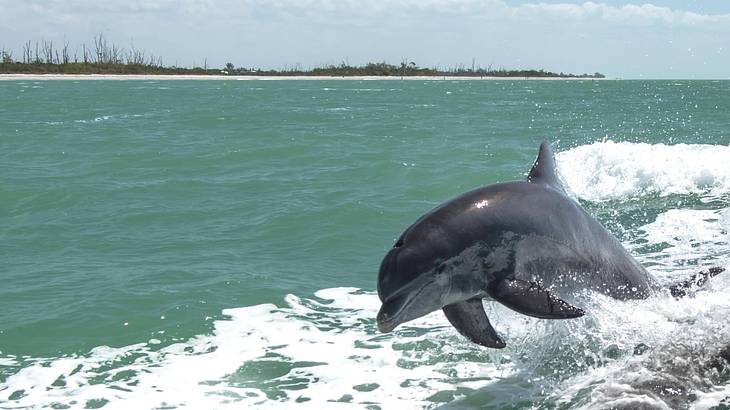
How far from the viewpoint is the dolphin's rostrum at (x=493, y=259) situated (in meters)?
5.10

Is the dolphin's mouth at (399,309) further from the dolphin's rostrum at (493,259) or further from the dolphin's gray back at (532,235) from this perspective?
the dolphin's gray back at (532,235)

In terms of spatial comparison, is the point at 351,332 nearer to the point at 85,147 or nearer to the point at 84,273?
the point at 84,273

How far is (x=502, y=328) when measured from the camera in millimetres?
7609

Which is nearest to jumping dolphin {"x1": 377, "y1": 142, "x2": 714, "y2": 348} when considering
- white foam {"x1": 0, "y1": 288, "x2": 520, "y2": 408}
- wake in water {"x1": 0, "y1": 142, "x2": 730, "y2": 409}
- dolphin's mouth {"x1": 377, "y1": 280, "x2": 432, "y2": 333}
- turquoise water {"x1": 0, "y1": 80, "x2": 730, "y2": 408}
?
dolphin's mouth {"x1": 377, "y1": 280, "x2": 432, "y2": 333}

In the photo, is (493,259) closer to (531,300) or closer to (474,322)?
(531,300)

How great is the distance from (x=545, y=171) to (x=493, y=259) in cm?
120

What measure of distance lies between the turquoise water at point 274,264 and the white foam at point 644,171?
7 cm

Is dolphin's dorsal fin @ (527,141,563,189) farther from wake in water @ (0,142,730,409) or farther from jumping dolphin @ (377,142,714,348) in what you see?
wake in water @ (0,142,730,409)

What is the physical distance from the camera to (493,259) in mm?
5422

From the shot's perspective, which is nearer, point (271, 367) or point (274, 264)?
point (271, 367)

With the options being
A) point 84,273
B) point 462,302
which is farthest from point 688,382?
point 84,273

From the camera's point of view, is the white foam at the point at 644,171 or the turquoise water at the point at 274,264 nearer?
the turquoise water at the point at 274,264

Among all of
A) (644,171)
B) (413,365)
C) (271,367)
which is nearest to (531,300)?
(413,365)

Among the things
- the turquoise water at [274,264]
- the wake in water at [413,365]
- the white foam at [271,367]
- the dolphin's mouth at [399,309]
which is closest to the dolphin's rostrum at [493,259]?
the dolphin's mouth at [399,309]
